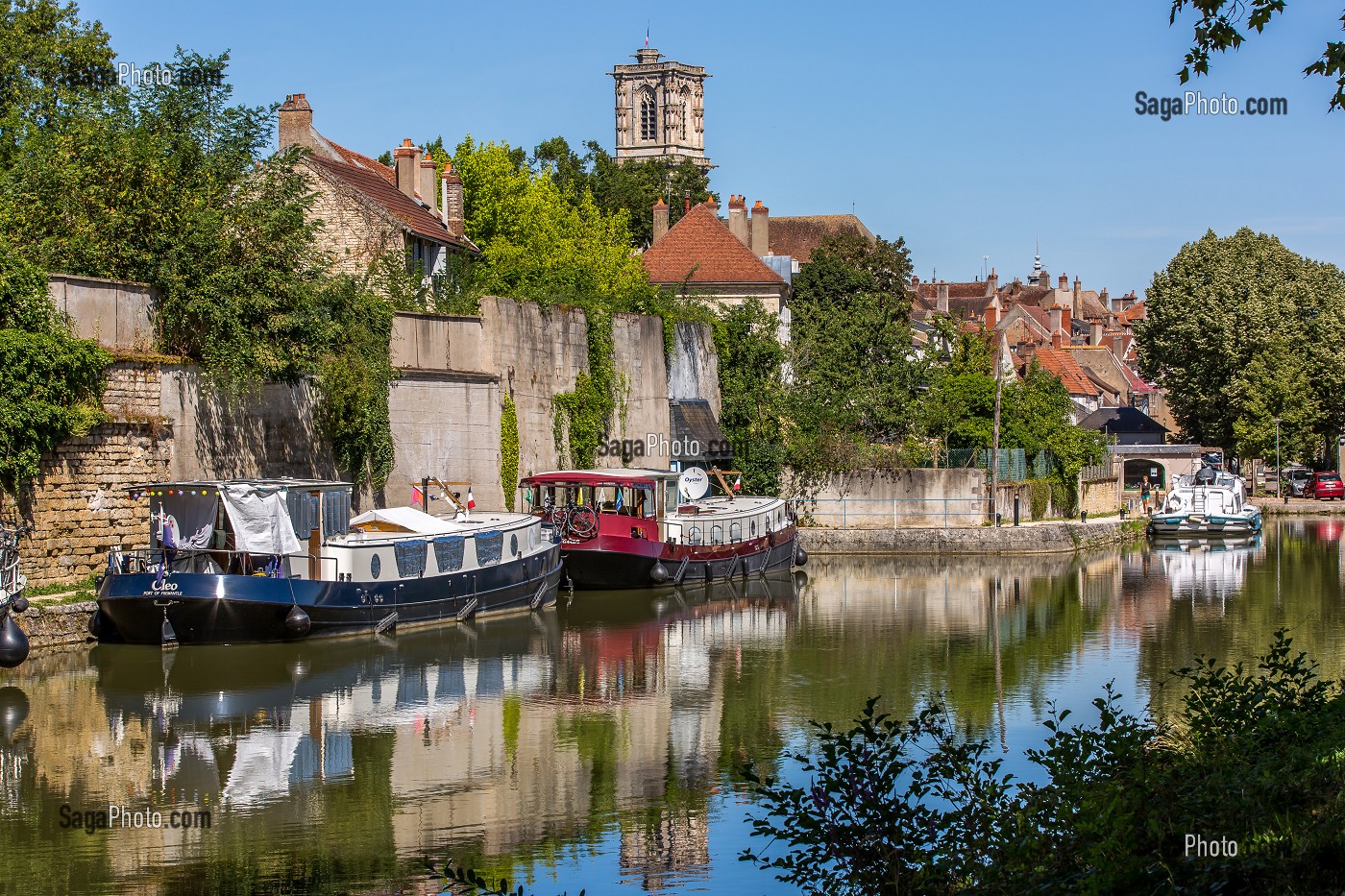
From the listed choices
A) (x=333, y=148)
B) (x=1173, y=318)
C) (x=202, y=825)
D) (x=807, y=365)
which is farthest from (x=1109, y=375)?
(x=202, y=825)

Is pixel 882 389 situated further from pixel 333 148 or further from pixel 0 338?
pixel 0 338

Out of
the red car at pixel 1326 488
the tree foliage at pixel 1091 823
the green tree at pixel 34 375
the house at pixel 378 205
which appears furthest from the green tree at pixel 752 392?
the tree foliage at pixel 1091 823

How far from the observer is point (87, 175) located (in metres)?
26.5

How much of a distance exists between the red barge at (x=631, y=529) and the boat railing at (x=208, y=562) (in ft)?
27.8

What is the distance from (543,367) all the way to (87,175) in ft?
41.6

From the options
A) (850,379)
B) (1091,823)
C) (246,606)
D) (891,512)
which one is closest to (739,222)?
(850,379)

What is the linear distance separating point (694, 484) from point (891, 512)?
26.7 ft

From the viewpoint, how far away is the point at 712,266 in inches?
2111

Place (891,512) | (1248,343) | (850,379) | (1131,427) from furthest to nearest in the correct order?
(1131,427) → (1248,343) → (850,379) → (891,512)

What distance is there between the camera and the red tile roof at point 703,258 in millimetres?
53031

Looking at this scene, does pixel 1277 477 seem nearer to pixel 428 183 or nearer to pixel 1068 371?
pixel 1068 371

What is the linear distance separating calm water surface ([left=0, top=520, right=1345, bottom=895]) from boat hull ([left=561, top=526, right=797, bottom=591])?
1.70ft

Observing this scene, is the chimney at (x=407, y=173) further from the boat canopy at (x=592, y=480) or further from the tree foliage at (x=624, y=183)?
the tree foliage at (x=624, y=183)

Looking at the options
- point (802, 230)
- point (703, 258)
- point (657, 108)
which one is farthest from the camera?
point (657, 108)
